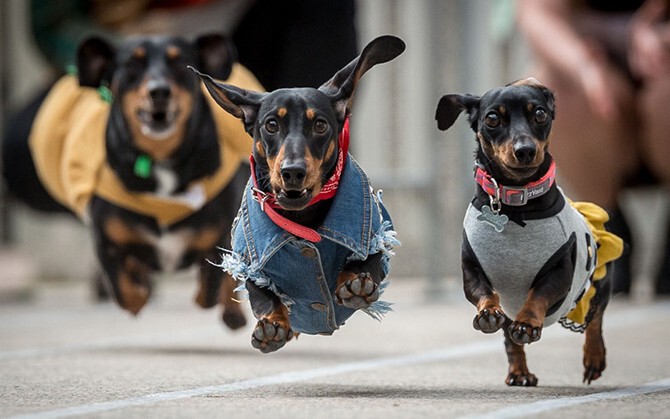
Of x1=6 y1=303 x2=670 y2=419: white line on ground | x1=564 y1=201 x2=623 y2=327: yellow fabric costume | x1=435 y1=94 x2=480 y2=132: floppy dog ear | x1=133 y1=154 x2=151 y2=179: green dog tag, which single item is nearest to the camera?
x1=6 y1=303 x2=670 y2=419: white line on ground

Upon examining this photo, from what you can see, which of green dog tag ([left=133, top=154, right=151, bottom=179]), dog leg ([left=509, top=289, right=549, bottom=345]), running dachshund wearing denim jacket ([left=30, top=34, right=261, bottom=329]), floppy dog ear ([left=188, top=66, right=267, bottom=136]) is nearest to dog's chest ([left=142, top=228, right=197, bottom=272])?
running dachshund wearing denim jacket ([left=30, top=34, right=261, bottom=329])

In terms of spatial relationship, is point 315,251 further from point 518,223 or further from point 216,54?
point 216,54

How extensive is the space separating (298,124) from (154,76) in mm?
1524

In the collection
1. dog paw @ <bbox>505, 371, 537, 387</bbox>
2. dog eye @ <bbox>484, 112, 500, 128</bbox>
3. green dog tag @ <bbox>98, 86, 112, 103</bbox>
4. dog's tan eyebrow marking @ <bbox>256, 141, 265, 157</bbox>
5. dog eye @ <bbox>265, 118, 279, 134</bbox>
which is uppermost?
green dog tag @ <bbox>98, 86, 112, 103</bbox>

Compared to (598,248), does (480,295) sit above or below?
below

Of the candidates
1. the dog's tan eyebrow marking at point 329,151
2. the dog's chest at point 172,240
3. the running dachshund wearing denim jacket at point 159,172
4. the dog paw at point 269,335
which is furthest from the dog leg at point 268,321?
the dog's chest at point 172,240

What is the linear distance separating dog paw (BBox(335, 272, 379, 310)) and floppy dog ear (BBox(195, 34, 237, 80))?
1730 mm

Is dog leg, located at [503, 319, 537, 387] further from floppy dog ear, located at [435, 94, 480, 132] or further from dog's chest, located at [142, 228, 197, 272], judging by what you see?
dog's chest, located at [142, 228, 197, 272]

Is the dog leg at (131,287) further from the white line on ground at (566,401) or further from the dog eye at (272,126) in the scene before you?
the white line on ground at (566,401)

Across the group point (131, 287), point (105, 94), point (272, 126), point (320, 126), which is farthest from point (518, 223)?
point (105, 94)

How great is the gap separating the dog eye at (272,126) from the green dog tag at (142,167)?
1.61m

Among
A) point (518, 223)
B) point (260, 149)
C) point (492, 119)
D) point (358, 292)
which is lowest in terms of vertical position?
point (358, 292)

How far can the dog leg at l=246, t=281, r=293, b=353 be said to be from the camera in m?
3.62

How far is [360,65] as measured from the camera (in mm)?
3850
